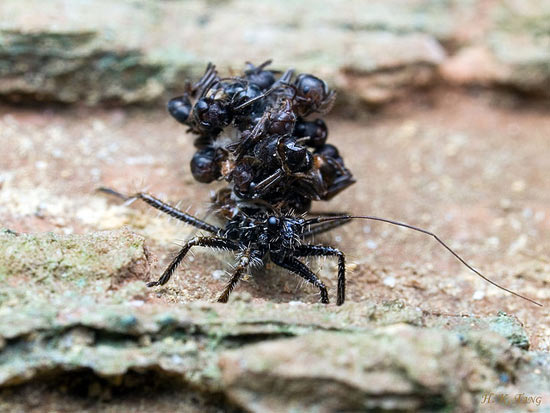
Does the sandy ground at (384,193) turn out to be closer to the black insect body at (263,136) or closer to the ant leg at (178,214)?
the ant leg at (178,214)

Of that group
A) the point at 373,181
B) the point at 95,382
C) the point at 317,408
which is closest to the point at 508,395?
the point at 317,408

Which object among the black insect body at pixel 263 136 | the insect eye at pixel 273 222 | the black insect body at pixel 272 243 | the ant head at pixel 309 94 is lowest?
the black insect body at pixel 272 243

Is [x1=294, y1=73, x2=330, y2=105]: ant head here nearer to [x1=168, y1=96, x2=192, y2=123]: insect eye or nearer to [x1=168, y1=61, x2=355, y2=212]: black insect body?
[x1=168, y1=61, x2=355, y2=212]: black insect body

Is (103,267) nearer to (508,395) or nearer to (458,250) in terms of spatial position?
(508,395)

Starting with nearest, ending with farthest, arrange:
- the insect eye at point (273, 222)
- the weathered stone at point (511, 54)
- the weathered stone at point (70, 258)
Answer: the weathered stone at point (70, 258) < the insect eye at point (273, 222) < the weathered stone at point (511, 54)

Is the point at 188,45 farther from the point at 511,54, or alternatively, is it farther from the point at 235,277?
the point at 511,54

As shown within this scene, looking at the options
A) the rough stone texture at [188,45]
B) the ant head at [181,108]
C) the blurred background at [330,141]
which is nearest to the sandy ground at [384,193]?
the blurred background at [330,141]

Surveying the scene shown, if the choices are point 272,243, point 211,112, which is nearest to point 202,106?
point 211,112
